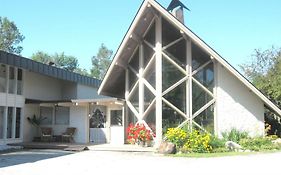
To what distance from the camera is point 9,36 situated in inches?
2402

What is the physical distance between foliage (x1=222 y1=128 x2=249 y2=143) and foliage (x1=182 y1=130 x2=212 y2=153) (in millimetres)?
1281

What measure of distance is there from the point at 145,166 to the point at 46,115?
1385 centimetres

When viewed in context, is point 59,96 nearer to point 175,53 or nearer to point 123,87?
point 123,87

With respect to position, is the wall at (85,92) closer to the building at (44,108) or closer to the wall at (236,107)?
the building at (44,108)

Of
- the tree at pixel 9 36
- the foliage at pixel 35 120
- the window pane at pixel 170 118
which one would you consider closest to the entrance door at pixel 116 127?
the window pane at pixel 170 118

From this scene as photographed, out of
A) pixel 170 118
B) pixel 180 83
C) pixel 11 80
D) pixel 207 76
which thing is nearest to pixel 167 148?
pixel 170 118

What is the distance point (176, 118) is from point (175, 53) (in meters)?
3.30

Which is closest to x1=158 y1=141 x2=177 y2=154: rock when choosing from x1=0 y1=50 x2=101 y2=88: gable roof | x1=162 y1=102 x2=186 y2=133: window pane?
x1=162 y1=102 x2=186 y2=133: window pane

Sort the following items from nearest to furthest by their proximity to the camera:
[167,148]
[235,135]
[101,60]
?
[167,148] < [235,135] < [101,60]

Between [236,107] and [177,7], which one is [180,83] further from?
[177,7]

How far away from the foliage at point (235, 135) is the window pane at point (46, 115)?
12.1 metres

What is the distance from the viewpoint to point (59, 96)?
26219 mm

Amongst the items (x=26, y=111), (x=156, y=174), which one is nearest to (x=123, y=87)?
(x=26, y=111)

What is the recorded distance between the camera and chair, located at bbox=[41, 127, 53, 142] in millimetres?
22594
